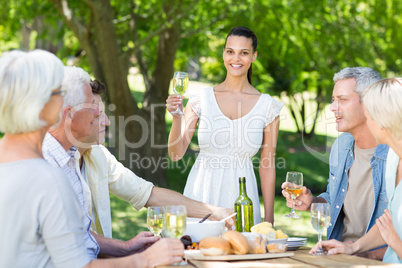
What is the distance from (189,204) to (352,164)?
1145 millimetres

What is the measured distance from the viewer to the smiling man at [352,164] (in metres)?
3.52

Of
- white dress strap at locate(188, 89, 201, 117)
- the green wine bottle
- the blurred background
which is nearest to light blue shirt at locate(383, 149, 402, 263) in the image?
the green wine bottle

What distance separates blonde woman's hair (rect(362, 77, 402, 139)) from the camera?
2586 millimetres

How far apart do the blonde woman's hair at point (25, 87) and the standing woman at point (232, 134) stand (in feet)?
6.72

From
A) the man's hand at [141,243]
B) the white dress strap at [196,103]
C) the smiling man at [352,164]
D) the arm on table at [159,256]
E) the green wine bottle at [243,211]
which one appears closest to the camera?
the arm on table at [159,256]

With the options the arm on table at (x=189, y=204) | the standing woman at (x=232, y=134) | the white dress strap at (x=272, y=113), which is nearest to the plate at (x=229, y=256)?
the arm on table at (x=189, y=204)

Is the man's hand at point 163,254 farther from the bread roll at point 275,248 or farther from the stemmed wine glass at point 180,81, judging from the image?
the stemmed wine glass at point 180,81

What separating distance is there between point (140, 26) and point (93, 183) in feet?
28.6

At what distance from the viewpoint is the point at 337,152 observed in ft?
12.1

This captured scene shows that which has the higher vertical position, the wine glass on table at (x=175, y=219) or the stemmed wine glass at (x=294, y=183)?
the stemmed wine glass at (x=294, y=183)

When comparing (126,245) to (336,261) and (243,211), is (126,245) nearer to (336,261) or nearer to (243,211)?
(243,211)

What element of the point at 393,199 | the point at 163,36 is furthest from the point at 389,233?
the point at 163,36

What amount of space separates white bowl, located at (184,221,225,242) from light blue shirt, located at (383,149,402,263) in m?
0.92

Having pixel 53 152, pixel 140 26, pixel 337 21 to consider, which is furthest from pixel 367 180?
pixel 140 26
